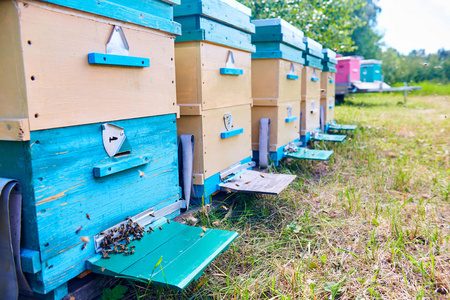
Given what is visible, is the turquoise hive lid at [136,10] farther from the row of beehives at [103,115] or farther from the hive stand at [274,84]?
the hive stand at [274,84]

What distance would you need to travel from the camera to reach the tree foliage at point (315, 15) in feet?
26.7

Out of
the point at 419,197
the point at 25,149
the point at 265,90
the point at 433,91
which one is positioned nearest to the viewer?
the point at 25,149

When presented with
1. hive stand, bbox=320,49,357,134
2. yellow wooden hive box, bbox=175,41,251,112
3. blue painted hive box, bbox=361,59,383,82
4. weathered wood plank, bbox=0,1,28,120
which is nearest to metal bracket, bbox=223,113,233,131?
yellow wooden hive box, bbox=175,41,251,112

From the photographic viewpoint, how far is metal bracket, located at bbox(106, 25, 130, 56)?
5.51ft

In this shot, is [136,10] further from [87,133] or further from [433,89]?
[433,89]

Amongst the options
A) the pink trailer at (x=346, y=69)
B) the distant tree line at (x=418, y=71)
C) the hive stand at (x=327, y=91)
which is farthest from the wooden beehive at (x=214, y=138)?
the distant tree line at (x=418, y=71)

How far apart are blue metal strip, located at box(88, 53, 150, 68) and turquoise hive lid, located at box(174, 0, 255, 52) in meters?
0.66

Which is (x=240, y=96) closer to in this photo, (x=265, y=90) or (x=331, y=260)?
(x=265, y=90)

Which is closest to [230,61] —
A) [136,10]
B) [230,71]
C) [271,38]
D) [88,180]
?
[230,71]

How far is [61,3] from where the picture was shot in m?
1.41

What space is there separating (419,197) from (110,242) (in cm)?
296

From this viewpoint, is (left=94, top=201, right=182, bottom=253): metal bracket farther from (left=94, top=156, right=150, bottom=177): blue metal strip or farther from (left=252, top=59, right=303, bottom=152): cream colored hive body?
(left=252, top=59, right=303, bottom=152): cream colored hive body

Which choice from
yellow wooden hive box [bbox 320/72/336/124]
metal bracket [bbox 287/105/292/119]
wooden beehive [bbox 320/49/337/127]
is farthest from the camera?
yellow wooden hive box [bbox 320/72/336/124]

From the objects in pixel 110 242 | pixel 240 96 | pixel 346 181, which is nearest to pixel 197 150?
pixel 240 96
